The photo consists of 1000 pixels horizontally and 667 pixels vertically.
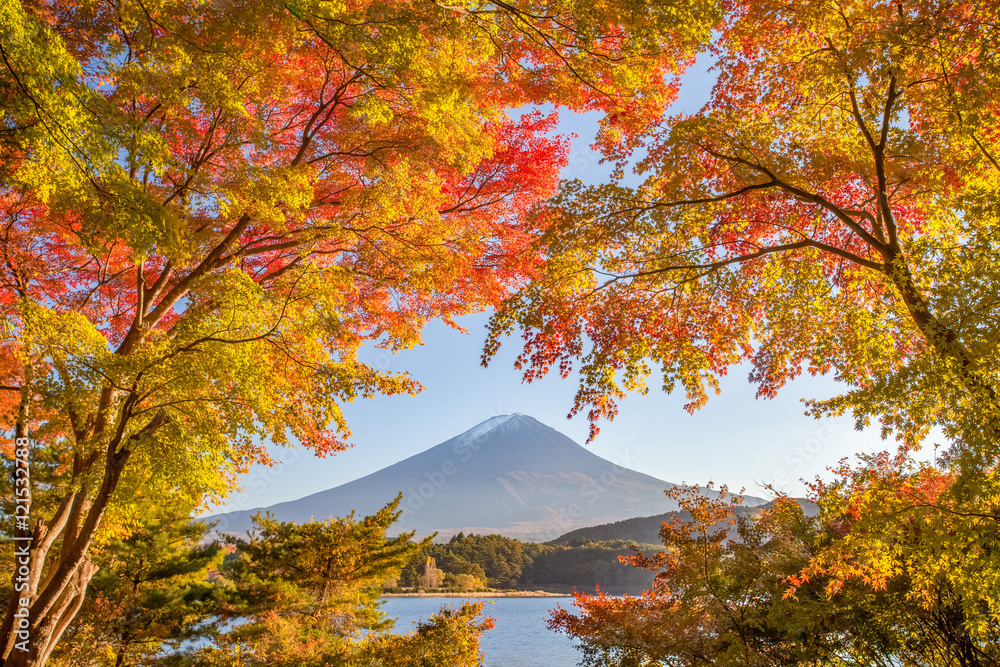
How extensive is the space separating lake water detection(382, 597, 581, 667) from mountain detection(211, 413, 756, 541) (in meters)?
76.8

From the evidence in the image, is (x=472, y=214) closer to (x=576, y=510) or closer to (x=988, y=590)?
(x=988, y=590)

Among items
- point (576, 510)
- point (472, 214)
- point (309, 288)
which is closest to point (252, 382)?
point (309, 288)

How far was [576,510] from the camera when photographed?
12450 centimetres

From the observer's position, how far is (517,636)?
813 inches

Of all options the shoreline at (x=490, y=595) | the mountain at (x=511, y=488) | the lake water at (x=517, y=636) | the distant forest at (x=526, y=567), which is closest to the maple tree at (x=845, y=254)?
the lake water at (x=517, y=636)

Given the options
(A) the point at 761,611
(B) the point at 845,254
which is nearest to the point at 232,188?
(B) the point at 845,254

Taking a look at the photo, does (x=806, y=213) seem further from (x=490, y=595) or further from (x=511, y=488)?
(x=511, y=488)

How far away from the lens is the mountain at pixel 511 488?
11419 centimetres

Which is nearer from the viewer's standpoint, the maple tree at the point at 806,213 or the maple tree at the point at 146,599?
the maple tree at the point at 806,213

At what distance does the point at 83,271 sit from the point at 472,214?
4.21m

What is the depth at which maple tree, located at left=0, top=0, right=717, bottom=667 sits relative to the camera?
3217 mm

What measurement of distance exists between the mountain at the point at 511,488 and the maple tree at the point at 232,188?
338ft

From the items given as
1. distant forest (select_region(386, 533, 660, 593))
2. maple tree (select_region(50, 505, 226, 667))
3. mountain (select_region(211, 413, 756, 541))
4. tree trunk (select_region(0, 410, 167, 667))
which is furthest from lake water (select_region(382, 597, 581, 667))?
mountain (select_region(211, 413, 756, 541))

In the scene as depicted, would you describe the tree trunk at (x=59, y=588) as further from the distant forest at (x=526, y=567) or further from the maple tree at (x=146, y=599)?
the distant forest at (x=526, y=567)
